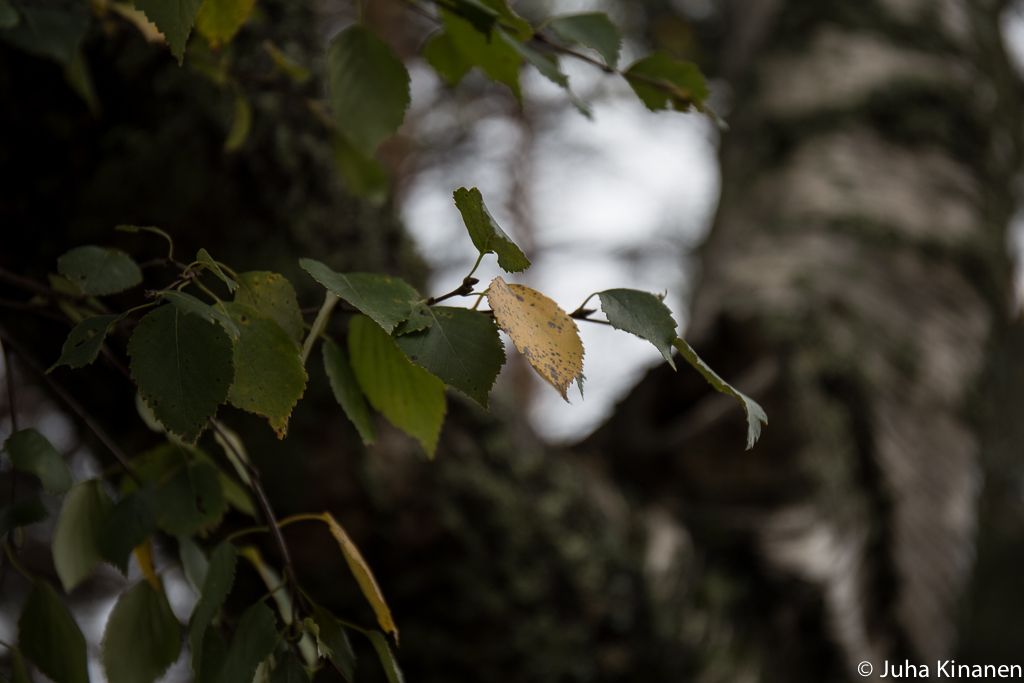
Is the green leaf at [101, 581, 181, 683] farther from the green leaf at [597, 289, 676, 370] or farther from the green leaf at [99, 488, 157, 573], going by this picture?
the green leaf at [597, 289, 676, 370]

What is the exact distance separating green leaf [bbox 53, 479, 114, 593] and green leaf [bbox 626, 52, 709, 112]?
0.39m

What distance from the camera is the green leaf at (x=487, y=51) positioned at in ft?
1.68

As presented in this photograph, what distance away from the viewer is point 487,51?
52cm

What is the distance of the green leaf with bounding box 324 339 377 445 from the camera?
0.45 m

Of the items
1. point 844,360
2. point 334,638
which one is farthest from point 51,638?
point 844,360

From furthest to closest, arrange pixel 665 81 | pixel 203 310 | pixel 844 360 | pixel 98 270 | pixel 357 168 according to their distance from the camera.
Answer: pixel 844 360, pixel 357 168, pixel 665 81, pixel 98 270, pixel 203 310

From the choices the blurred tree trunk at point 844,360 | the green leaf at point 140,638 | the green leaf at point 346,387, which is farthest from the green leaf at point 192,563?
the blurred tree trunk at point 844,360

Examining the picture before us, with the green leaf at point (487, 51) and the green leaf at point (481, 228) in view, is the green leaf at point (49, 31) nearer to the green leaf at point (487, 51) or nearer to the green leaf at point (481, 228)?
the green leaf at point (487, 51)

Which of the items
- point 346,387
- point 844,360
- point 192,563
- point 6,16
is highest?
point 6,16

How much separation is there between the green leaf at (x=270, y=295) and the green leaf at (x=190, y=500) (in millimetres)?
121

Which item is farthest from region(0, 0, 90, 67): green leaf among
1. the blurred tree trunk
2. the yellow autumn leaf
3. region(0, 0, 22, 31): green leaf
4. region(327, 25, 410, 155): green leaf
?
the blurred tree trunk

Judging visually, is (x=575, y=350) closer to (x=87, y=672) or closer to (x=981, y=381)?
(x=87, y=672)

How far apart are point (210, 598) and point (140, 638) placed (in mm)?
73

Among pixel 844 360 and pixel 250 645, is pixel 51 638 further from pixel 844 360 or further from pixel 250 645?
pixel 844 360
